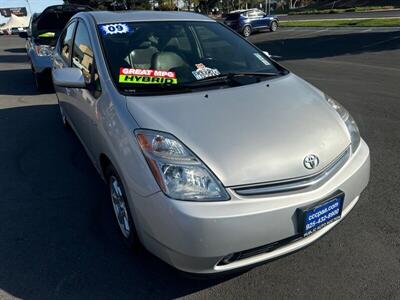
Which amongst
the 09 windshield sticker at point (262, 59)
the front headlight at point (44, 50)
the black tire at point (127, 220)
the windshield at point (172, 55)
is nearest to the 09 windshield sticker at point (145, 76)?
the windshield at point (172, 55)

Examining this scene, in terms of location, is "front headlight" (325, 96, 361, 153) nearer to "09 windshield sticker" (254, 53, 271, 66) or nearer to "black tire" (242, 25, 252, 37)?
"09 windshield sticker" (254, 53, 271, 66)

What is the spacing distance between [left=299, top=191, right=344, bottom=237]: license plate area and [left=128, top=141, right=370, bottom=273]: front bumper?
35mm

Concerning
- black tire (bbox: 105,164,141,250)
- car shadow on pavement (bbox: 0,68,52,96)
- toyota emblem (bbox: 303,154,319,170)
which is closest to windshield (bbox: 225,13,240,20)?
car shadow on pavement (bbox: 0,68,52,96)

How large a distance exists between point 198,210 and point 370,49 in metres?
12.2

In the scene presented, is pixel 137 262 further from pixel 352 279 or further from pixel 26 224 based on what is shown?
pixel 352 279

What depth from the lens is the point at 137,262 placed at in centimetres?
263

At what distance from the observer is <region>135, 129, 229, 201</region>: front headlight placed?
2.01 m

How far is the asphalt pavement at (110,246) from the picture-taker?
2.37 m

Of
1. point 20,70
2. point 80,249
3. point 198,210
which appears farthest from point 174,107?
point 20,70

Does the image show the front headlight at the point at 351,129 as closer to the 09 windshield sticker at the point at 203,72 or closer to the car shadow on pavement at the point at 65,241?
the 09 windshield sticker at the point at 203,72

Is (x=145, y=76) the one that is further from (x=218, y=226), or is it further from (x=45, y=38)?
(x=45, y=38)

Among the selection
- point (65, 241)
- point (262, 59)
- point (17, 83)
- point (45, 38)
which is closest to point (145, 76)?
point (262, 59)

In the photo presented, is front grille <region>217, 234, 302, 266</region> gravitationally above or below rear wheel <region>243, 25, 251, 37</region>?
above

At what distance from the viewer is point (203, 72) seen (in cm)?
301
